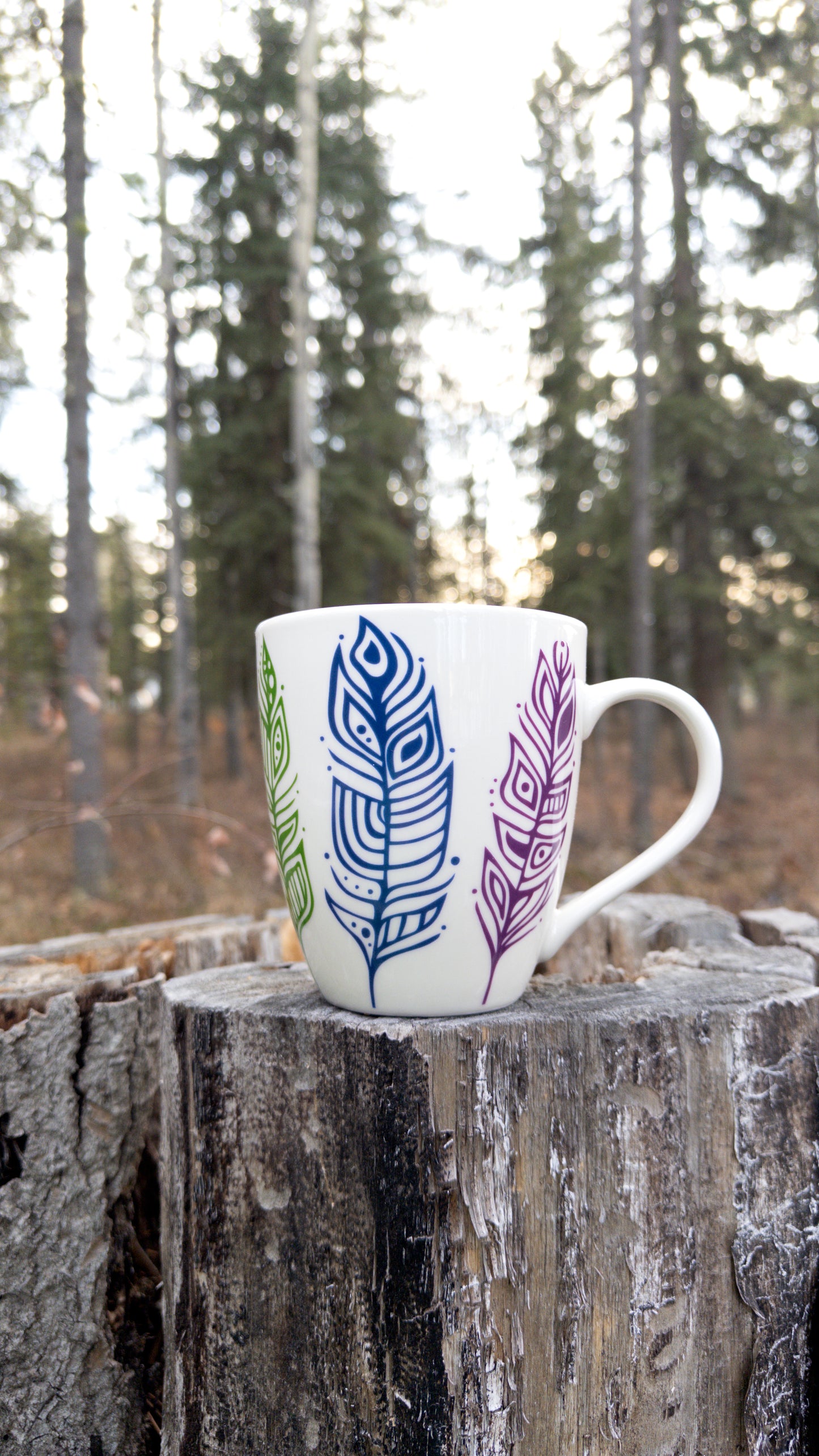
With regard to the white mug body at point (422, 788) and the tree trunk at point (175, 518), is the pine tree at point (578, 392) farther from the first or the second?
the white mug body at point (422, 788)

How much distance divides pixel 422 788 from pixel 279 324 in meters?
9.64

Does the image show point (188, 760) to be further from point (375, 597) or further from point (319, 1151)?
point (319, 1151)

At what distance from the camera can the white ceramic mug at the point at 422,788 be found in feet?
2.82

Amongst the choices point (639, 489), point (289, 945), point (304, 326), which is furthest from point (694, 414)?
point (289, 945)

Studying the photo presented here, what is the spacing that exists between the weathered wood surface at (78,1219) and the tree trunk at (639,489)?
7012 mm

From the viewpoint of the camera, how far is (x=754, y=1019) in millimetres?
993

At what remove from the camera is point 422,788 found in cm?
86

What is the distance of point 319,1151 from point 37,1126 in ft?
1.54

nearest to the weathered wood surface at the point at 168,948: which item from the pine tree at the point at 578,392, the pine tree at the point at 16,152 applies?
the pine tree at the point at 16,152

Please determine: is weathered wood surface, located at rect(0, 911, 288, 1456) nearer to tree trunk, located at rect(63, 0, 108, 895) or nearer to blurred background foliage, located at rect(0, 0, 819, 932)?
tree trunk, located at rect(63, 0, 108, 895)

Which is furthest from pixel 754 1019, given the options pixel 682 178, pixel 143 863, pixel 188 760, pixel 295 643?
pixel 682 178

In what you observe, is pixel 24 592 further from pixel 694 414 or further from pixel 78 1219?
pixel 78 1219

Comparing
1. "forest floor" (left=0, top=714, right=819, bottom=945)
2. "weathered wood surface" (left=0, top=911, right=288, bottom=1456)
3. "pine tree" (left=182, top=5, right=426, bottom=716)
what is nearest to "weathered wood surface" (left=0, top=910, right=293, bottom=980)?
"weathered wood surface" (left=0, top=911, right=288, bottom=1456)

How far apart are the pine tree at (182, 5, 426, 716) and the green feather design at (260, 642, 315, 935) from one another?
25.7 ft
